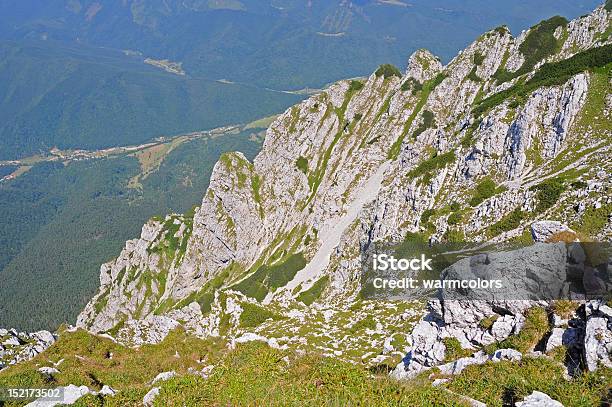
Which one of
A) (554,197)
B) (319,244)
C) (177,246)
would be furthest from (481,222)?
(177,246)

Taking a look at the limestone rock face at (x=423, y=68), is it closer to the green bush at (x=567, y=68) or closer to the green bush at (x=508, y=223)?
the green bush at (x=567, y=68)

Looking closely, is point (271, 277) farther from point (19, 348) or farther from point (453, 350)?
point (453, 350)

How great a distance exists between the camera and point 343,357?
106 ft

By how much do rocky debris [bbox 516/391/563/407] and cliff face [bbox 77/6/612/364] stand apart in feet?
111

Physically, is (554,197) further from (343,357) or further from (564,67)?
(564,67)

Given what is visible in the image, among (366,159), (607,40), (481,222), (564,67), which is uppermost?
(607,40)

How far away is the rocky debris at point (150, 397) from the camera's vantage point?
1759 centimetres

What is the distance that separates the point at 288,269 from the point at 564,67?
87992 mm

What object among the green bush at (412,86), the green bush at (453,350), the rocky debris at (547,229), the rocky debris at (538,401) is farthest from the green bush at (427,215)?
the green bush at (412,86)

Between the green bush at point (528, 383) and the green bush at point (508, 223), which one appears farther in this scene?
the green bush at point (508, 223)

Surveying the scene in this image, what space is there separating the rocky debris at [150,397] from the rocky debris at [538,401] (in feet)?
48.2

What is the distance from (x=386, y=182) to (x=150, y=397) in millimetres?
108557

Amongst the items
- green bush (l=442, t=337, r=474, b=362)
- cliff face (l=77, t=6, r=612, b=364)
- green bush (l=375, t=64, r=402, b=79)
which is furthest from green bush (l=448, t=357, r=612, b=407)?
green bush (l=375, t=64, r=402, b=79)

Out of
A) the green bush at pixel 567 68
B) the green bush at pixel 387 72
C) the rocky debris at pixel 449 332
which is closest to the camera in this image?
the rocky debris at pixel 449 332
